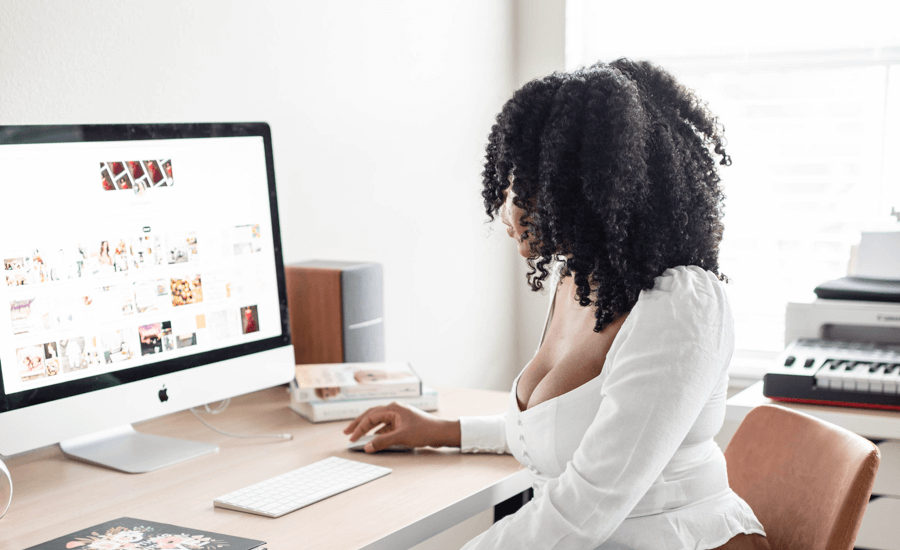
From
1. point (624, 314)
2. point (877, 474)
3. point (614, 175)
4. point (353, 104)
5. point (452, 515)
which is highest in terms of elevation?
point (353, 104)

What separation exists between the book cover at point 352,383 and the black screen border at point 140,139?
107 millimetres

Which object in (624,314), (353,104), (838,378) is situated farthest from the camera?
(353,104)

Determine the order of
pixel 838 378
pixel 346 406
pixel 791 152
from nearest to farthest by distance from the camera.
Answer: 1. pixel 346 406
2. pixel 838 378
3. pixel 791 152

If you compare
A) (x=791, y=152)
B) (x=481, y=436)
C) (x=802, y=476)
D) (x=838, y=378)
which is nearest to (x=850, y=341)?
(x=838, y=378)

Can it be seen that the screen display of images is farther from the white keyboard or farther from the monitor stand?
the white keyboard

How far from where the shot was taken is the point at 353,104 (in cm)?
225

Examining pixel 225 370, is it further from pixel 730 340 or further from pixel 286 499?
pixel 730 340

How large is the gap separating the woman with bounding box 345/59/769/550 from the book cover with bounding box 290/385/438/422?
42 centimetres

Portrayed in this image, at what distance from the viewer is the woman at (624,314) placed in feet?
3.18

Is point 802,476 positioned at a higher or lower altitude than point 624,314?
lower

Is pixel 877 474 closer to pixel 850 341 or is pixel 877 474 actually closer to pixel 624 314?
pixel 850 341

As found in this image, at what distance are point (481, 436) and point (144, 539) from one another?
0.57 m

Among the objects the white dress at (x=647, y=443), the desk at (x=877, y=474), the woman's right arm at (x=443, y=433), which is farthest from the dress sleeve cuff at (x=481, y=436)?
the desk at (x=877, y=474)

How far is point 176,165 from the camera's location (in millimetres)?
1326
